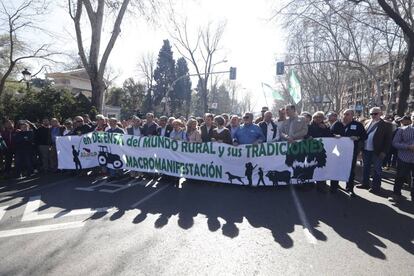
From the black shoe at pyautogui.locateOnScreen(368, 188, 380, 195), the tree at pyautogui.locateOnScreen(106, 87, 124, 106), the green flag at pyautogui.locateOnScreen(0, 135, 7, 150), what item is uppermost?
the tree at pyautogui.locateOnScreen(106, 87, 124, 106)

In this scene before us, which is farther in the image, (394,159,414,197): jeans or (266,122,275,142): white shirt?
(266,122,275,142): white shirt

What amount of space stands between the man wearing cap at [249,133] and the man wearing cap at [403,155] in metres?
3.08

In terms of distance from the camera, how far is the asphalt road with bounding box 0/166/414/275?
161 inches

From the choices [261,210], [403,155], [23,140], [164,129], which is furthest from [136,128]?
[403,155]

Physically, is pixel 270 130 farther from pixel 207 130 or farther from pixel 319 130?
pixel 207 130

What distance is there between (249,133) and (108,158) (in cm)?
400

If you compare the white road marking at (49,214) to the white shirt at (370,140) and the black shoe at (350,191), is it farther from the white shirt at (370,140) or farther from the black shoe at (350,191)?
the white shirt at (370,140)

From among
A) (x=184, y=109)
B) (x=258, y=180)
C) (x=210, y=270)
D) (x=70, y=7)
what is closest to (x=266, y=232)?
(x=210, y=270)

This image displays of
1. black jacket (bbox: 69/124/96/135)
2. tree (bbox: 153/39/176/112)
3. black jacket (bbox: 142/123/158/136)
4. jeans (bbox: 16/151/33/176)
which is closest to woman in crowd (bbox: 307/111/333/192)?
black jacket (bbox: 142/123/158/136)

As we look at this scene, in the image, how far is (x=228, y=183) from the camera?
8617mm

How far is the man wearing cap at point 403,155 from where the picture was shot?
24.5ft

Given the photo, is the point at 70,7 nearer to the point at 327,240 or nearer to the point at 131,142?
the point at 131,142

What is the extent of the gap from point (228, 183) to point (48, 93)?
1005 cm

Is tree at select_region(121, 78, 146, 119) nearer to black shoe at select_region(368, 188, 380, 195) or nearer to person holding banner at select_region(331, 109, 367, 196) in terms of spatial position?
person holding banner at select_region(331, 109, 367, 196)
